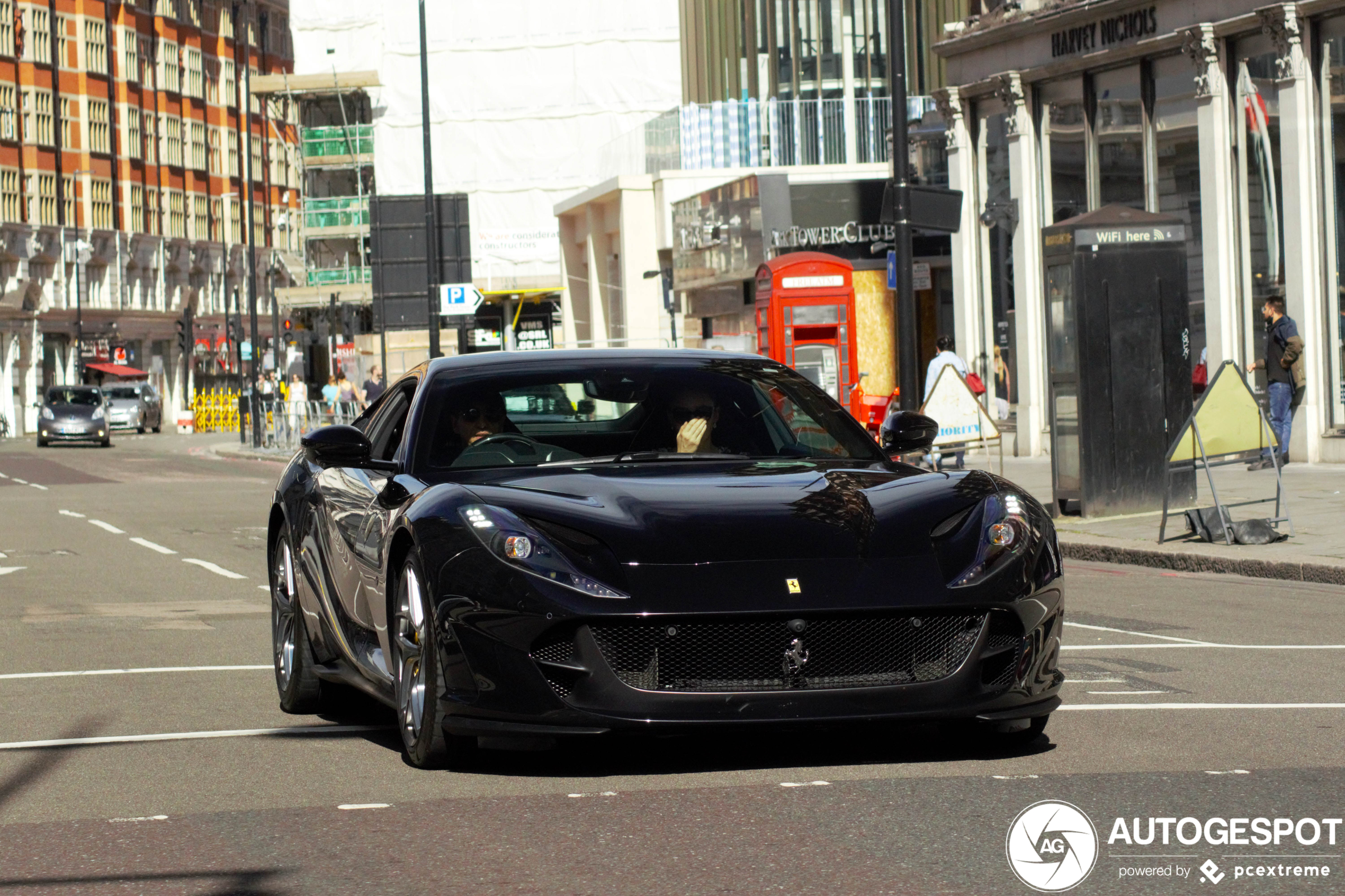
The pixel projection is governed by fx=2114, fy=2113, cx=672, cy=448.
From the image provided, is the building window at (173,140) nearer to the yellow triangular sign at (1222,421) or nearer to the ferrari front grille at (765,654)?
the yellow triangular sign at (1222,421)

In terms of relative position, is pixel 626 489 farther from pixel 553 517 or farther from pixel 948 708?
pixel 948 708

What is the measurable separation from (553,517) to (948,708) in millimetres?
1307

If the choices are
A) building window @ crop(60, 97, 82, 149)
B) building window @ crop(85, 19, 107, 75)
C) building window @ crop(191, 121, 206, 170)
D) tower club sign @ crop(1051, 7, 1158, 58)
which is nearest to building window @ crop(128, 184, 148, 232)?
building window @ crop(60, 97, 82, 149)

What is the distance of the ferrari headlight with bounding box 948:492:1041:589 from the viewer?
6324 millimetres

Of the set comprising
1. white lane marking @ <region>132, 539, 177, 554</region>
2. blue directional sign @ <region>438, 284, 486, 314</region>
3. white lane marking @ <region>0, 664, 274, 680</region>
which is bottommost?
white lane marking @ <region>0, 664, 274, 680</region>

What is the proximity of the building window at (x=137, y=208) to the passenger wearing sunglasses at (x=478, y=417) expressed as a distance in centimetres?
9880

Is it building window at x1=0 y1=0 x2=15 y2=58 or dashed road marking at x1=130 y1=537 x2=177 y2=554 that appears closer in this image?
dashed road marking at x1=130 y1=537 x2=177 y2=554

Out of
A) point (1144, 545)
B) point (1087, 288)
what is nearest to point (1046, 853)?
point (1144, 545)

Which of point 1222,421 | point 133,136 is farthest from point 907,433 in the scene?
point 133,136

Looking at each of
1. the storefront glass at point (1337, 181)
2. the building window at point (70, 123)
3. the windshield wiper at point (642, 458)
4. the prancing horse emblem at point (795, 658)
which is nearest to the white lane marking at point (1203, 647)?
the windshield wiper at point (642, 458)

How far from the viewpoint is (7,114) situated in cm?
9338

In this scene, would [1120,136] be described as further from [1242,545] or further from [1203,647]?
[1203,647]

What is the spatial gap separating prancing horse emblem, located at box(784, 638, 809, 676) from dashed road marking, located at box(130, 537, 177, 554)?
46.0ft

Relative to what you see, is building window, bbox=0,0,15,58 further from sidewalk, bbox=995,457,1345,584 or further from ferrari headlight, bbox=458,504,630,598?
ferrari headlight, bbox=458,504,630,598
